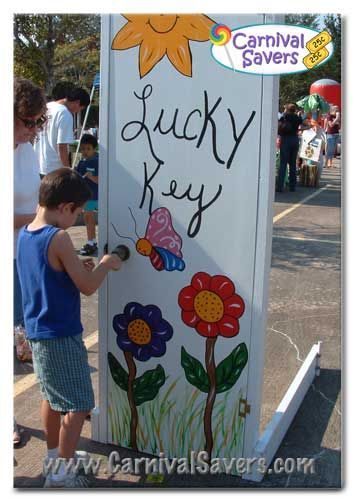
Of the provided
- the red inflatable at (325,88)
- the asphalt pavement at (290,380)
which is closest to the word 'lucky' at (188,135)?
the asphalt pavement at (290,380)

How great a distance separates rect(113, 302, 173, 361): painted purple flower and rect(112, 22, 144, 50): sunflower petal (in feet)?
3.69

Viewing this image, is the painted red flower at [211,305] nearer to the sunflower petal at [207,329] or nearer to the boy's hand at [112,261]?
the sunflower petal at [207,329]

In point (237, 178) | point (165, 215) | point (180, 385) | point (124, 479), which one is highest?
point (237, 178)

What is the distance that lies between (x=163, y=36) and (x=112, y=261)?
3.14ft

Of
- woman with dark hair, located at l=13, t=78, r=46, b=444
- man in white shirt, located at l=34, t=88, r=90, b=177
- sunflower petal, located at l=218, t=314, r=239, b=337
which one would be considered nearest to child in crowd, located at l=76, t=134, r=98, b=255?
man in white shirt, located at l=34, t=88, r=90, b=177

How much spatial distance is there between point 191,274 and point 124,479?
0.98 metres

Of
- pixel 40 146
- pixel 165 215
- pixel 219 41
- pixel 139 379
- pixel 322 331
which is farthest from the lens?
pixel 40 146

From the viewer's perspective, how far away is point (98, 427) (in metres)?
2.91

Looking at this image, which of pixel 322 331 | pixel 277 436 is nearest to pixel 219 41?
pixel 277 436

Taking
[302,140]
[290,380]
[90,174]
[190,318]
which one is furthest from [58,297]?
[302,140]

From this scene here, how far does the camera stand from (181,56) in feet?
7.82

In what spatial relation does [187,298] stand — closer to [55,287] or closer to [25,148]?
[55,287]

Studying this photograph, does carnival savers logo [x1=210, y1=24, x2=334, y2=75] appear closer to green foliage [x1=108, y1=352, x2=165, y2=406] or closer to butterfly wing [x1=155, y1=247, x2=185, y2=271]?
butterfly wing [x1=155, y1=247, x2=185, y2=271]

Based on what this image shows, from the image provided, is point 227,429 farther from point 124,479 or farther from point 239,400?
point 124,479
